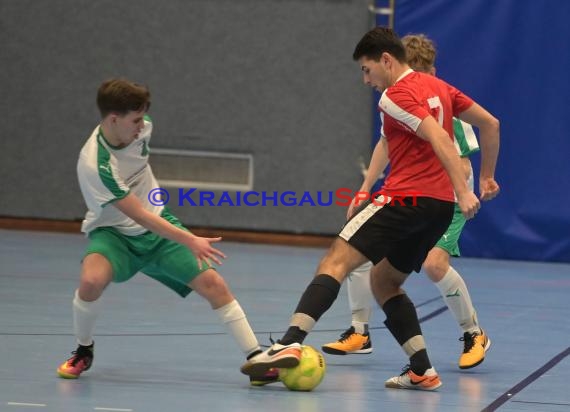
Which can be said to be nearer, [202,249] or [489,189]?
[202,249]

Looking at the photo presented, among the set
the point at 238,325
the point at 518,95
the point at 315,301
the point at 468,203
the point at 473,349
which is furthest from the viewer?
the point at 518,95

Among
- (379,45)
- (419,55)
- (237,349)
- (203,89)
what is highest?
(379,45)

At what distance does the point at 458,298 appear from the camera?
533 cm

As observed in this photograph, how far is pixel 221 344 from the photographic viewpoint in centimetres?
552

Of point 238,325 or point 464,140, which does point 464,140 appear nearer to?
point 464,140

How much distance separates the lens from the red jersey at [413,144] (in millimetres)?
4484

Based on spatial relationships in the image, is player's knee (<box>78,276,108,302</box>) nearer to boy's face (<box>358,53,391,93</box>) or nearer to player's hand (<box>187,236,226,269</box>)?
player's hand (<box>187,236,226,269</box>)

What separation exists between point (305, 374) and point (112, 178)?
1.07 metres

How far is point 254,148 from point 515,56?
8.00ft

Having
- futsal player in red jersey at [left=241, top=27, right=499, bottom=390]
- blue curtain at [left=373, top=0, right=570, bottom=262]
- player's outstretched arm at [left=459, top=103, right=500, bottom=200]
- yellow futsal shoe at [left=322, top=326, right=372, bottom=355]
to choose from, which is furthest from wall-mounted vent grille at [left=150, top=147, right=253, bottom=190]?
futsal player in red jersey at [left=241, top=27, right=499, bottom=390]

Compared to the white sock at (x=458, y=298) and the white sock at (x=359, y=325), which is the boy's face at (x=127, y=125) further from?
the white sock at (x=458, y=298)

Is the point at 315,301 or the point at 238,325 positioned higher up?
the point at 315,301

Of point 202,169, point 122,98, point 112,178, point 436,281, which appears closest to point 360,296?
point 436,281

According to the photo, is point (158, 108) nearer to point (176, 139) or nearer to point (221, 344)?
point (176, 139)
